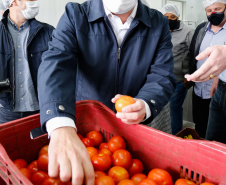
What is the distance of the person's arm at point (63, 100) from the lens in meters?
0.63

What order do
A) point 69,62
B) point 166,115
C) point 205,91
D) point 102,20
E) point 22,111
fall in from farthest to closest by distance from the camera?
point 205,91 → point 22,111 → point 166,115 → point 102,20 → point 69,62

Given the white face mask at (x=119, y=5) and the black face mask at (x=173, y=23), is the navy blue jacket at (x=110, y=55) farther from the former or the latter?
the black face mask at (x=173, y=23)

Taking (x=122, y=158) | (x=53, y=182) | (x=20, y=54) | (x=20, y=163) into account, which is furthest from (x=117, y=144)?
(x=20, y=54)

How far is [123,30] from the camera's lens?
126cm

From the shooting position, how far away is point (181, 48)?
2.78 metres

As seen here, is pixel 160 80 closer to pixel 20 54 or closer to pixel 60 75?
pixel 60 75

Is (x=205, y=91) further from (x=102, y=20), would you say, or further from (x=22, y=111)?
(x=22, y=111)

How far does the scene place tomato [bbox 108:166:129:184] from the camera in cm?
94

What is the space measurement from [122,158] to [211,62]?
1.97 feet

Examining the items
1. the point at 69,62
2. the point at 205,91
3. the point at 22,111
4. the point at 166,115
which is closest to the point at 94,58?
the point at 69,62

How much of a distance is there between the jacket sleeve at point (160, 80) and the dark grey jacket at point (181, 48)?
5.04ft

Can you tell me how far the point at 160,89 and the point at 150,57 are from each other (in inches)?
10.3

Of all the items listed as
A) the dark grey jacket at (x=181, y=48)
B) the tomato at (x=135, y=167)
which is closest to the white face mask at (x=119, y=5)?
the tomato at (x=135, y=167)

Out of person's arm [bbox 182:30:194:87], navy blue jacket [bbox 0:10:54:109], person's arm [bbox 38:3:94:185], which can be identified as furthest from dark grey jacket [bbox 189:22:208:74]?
person's arm [bbox 38:3:94:185]
